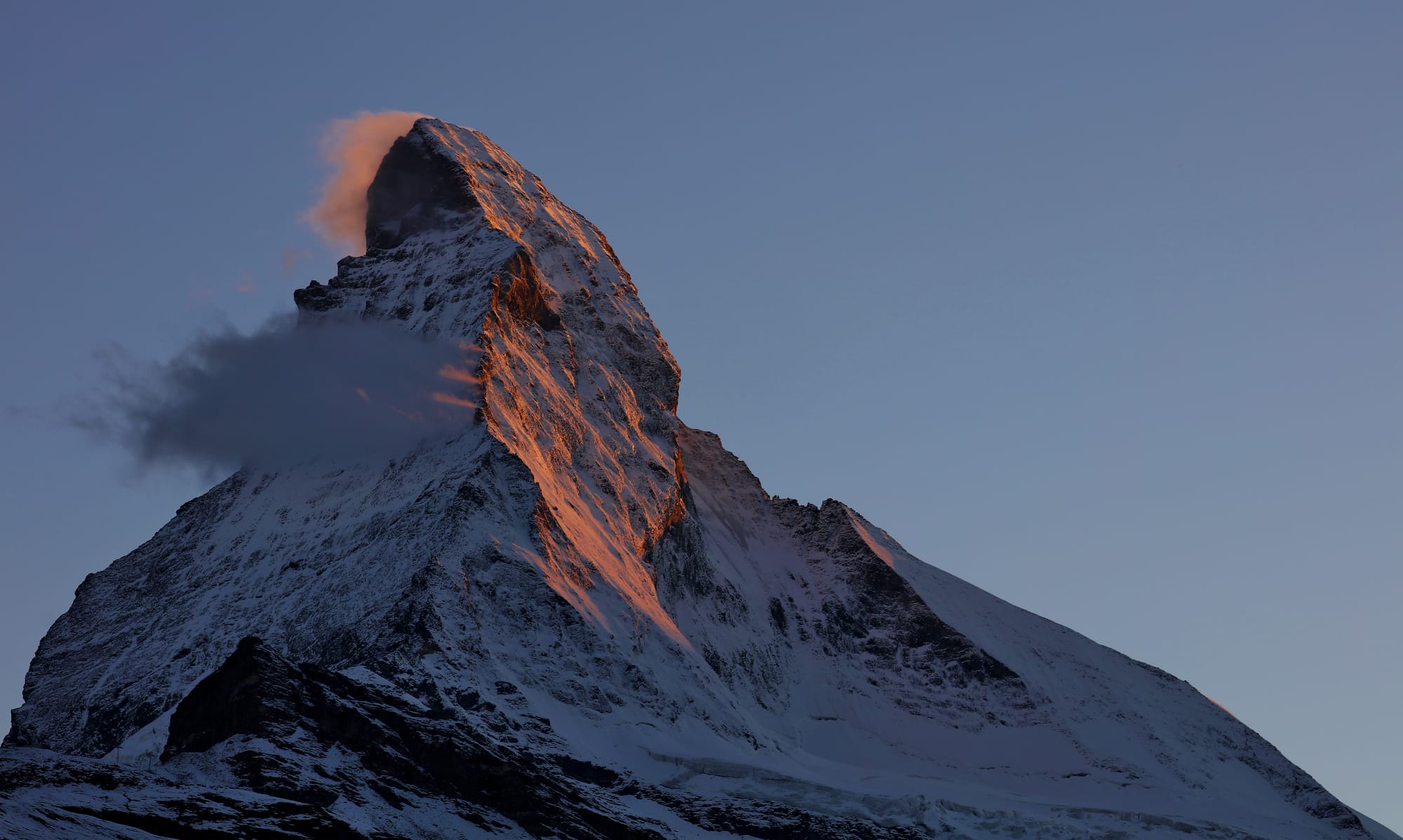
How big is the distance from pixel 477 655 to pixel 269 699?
28.5 m

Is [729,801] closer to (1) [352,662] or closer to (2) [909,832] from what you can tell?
(2) [909,832]

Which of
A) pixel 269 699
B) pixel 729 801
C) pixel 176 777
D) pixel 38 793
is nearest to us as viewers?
pixel 38 793

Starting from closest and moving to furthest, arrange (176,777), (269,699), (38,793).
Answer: (38,793), (176,777), (269,699)

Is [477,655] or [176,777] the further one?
[477,655]

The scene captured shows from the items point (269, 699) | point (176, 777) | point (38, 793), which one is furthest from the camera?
point (269, 699)

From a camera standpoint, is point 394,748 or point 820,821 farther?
point 820,821

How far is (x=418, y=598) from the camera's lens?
7751 inches

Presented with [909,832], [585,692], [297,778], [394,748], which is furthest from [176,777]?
[909,832]

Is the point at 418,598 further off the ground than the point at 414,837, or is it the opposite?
the point at 418,598

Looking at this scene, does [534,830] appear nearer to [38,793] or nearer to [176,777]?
[176,777]

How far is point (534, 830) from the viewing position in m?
171

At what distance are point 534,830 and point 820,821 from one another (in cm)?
3001

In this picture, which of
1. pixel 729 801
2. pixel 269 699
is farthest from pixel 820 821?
pixel 269 699

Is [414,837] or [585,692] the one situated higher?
[585,692]
